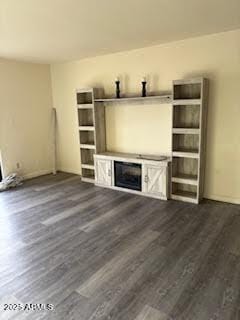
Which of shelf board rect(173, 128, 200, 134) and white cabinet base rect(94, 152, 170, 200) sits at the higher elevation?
shelf board rect(173, 128, 200, 134)

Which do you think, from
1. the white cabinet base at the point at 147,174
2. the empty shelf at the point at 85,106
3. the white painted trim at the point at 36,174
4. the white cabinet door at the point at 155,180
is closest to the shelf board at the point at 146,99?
the empty shelf at the point at 85,106

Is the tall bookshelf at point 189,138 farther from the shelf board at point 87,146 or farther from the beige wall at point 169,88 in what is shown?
the shelf board at point 87,146

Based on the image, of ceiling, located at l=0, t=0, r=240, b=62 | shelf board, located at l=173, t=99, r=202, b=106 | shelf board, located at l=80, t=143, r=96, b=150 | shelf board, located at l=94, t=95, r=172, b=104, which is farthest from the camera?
shelf board, located at l=80, t=143, r=96, b=150

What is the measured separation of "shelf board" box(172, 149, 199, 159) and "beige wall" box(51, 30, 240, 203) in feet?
0.98

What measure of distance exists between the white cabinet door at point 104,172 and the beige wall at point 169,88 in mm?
472

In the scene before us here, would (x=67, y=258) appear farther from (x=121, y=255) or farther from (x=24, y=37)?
(x=24, y=37)

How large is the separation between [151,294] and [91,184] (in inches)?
120

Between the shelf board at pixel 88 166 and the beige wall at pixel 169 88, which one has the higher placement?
the beige wall at pixel 169 88

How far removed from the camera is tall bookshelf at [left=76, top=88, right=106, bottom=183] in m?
4.59

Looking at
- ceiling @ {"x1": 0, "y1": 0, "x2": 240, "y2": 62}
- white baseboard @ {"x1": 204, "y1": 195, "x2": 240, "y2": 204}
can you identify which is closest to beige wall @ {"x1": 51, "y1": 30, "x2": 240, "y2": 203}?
white baseboard @ {"x1": 204, "y1": 195, "x2": 240, "y2": 204}

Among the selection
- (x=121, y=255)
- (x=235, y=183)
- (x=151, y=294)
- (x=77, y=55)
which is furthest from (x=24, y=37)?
(x=235, y=183)

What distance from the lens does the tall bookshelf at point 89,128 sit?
15.1ft

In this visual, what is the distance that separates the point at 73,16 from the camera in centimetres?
258

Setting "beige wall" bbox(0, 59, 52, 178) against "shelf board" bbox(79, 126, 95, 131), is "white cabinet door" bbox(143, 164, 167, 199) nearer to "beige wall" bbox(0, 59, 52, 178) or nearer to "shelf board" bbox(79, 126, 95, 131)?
"shelf board" bbox(79, 126, 95, 131)
